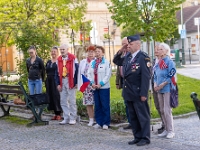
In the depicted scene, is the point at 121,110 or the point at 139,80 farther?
the point at 121,110

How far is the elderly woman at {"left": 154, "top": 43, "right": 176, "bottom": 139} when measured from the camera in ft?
29.1

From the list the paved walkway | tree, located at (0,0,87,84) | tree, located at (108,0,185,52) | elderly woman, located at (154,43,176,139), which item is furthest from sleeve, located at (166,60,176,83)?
tree, located at (0,0,87,84)

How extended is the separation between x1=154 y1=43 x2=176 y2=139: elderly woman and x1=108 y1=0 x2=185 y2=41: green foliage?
6.47m

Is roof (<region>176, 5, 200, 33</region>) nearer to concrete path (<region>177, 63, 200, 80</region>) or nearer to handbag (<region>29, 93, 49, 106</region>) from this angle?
concrete path (<region>177, 63, 200, 80</region>)

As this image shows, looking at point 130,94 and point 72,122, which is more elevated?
point 130,94

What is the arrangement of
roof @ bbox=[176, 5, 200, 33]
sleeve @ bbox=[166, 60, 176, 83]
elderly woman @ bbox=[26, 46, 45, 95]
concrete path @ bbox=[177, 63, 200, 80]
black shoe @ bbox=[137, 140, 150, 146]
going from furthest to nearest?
roof @ bbox=[176, 5, 200, 33], concrete path @ bbox=[177, 63, 200, 80], elderly woman @ bbox=[26, 46, 45, 95], sleeve @ bbox=[166, 60, 176, 83], black shoe @ bbox=[137, 140, 150, 146]

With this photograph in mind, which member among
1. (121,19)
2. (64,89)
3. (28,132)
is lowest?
(28,132)

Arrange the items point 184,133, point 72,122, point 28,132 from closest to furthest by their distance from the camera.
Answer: point 184,133 → point 28,132 → point 72,122

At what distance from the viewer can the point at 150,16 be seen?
1570 centimetres

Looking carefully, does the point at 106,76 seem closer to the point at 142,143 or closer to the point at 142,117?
the point at 142,117

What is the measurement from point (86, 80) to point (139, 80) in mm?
2317

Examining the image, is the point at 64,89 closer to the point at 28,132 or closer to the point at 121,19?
the point at 28,132

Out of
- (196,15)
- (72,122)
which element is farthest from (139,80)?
(196,15)

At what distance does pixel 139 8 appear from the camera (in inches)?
617
